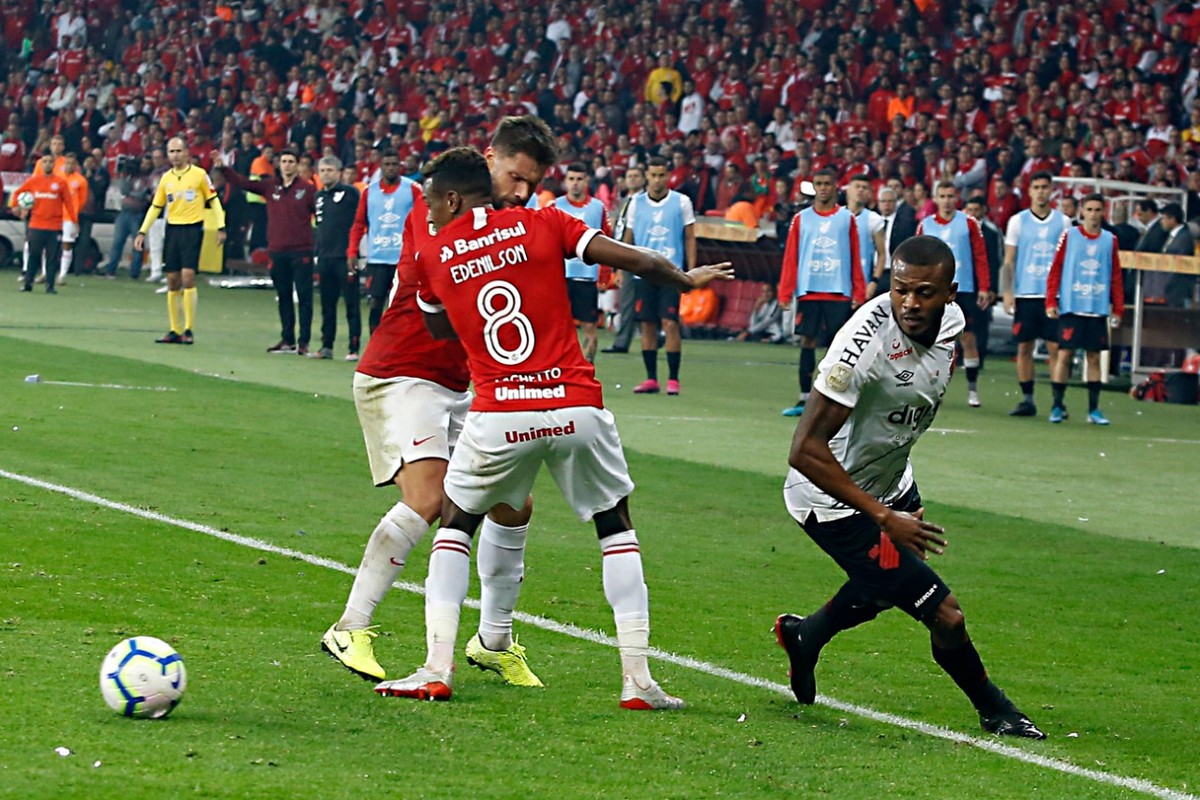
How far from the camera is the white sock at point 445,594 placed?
6.47 metres

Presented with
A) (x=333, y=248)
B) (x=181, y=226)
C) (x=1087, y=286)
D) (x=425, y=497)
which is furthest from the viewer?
(x=333, y=248)

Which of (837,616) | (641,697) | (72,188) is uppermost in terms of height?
(72,188)

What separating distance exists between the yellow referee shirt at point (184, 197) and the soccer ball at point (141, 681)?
1527 centimetres

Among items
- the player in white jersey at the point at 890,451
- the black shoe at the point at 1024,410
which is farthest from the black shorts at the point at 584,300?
the player in white jersey at the point at 890,451

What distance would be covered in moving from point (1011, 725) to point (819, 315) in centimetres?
1196

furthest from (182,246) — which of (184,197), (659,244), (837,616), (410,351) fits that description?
(837,616)

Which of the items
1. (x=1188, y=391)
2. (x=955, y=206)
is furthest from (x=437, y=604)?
(x=1188, y=391)

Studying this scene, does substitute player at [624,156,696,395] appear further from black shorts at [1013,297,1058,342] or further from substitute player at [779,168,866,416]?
black shorts at [1013,297,1058,342]

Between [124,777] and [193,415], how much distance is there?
954 centimetres

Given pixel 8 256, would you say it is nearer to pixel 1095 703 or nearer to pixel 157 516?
pixel 157 516

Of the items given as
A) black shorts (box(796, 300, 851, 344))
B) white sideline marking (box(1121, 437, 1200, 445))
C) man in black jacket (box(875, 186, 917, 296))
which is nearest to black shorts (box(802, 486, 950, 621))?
white sideline marking (box(1121, 437, 1200, 445))

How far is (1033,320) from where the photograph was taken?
60.8 feet

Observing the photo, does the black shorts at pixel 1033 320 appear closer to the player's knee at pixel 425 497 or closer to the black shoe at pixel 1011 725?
the player's knee at pixel 425 497

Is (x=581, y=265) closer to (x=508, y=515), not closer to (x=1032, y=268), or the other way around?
(x=1032, y=268)
